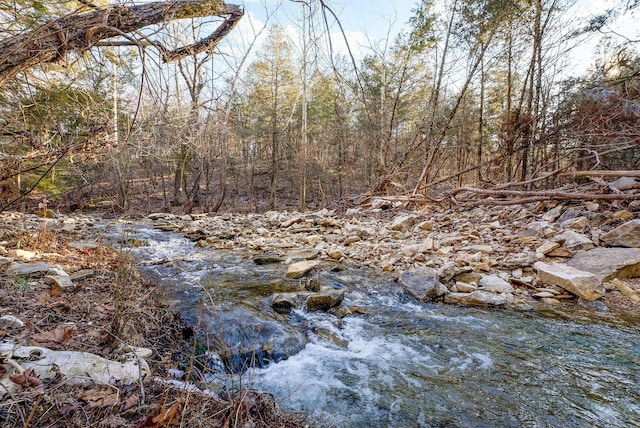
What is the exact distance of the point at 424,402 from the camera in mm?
2209

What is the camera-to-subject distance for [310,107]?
682 inches

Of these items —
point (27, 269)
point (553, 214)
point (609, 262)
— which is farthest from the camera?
point (553, 214)

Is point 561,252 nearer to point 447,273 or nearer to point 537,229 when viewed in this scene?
point 537,229

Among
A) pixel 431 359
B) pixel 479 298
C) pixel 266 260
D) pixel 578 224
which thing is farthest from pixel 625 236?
pixel 266 260

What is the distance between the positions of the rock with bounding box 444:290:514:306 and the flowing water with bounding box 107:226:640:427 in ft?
0.51

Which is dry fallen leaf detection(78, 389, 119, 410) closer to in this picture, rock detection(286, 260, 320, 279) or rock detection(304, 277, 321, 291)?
rock detection(304, 277, 321, 291)

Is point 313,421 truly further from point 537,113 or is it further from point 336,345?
point 537,113

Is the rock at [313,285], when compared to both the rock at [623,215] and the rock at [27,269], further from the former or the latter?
the rock at [623,215]

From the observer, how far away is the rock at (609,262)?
12.3 ft

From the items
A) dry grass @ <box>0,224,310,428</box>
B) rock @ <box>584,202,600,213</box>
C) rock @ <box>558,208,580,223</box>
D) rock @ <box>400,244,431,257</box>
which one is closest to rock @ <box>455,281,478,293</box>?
rock @ <box>400,244,431,257</box>

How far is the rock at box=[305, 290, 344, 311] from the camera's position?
144 inches

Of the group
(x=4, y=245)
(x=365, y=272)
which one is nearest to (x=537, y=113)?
(x=365, y=272)

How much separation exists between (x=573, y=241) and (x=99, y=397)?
17.9 feet

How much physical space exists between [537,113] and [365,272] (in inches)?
218
